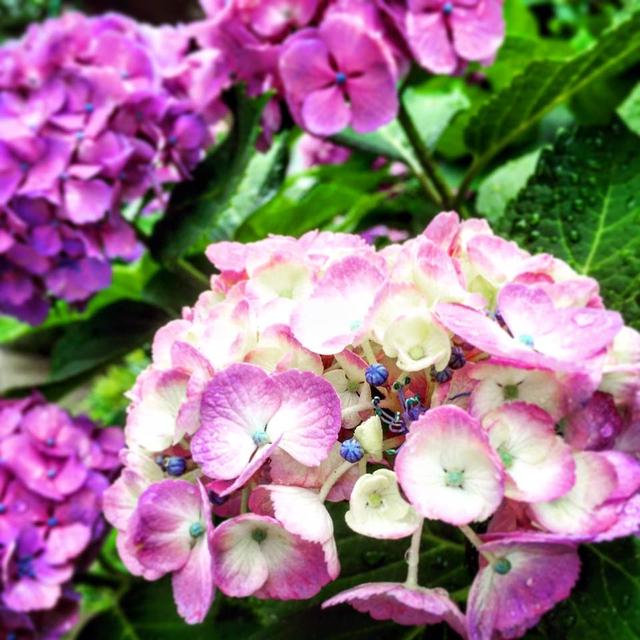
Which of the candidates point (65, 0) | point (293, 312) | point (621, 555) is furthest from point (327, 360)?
point (65, 0)

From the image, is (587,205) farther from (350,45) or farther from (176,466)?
(176,466)

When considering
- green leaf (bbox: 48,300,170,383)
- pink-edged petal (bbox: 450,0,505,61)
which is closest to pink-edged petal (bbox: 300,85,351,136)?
pink-edged petal (bbox: 450,0,505,61)

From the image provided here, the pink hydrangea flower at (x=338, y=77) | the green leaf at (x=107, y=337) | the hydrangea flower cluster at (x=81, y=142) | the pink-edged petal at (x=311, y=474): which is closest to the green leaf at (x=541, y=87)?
the pink hydrangea flower at (x=338, y=77)

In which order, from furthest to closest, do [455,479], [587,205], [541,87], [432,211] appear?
[432,211], [541,87], [587,205], [455,479]

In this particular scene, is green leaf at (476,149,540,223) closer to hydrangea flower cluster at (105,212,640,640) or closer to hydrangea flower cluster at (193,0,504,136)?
hydrangea flower cluster at (193,0,504,136)

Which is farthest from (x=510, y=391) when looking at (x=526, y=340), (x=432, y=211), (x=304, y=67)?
(x=432, y=211)

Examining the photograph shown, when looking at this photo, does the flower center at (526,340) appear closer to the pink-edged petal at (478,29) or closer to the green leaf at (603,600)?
the green leaf at (603,600)

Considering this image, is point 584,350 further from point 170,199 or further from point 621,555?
point 170,199
